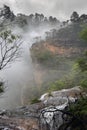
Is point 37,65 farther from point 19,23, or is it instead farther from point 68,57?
point 19,23

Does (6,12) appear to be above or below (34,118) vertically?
above

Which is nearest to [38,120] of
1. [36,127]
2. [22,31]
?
[36,127]

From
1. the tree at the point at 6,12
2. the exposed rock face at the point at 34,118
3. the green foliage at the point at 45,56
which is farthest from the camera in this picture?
the green foliage at the point at 45,56

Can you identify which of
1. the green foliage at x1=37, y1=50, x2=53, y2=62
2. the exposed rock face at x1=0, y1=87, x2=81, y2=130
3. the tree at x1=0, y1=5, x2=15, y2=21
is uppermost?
the tree at x1=0, y1=5, x2=15, y2=21

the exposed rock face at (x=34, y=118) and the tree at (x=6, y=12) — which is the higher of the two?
the tree at (x=6, y=12)

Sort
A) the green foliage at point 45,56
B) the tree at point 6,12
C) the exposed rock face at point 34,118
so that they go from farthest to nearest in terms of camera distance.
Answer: the green foliage at point 45,56 → the tree at point 6,12 → the exposed rock face at point 34,118

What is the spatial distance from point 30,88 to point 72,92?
110ft

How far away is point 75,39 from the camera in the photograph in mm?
74375

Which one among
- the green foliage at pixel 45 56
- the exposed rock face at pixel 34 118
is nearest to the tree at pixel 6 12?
the green foliage at pixel 45 56

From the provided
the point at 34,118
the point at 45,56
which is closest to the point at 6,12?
the point at 45,56

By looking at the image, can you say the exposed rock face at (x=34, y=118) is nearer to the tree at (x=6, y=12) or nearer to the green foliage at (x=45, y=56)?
the tree at (x=6, y=12)

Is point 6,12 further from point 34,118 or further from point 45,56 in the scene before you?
point 34,118

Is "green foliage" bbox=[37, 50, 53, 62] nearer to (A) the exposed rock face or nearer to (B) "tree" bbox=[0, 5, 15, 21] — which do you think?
(B) "tree" bbox=[0, 5, 15, 21]

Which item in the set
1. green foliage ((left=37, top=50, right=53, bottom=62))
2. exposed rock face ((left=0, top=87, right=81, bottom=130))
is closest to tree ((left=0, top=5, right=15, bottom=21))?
green foliage ((left=37, top=50, right=53, bottom=62))
